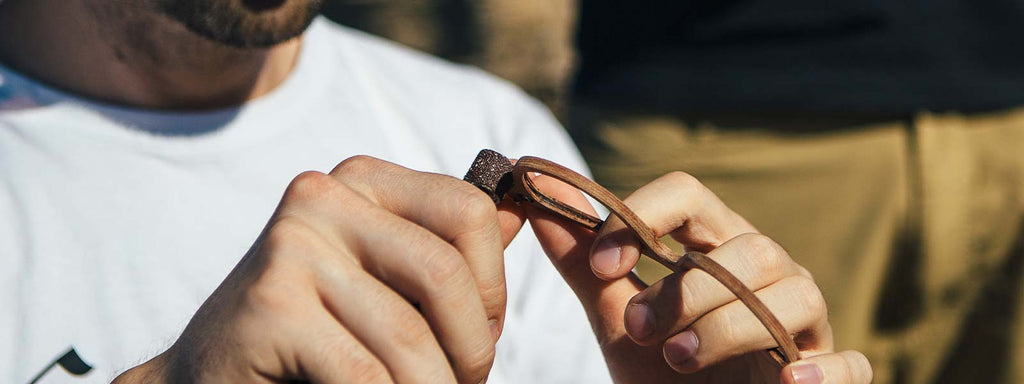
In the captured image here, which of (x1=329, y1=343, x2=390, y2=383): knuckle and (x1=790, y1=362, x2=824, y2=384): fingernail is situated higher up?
(x1=790, y1=362, x2=824, y2=384): fingernail

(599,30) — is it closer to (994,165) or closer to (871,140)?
(871,140)

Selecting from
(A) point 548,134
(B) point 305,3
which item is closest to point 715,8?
(A) point 548,134

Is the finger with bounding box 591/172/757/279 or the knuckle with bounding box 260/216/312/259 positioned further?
the finger with bounding box 591/172/757/279

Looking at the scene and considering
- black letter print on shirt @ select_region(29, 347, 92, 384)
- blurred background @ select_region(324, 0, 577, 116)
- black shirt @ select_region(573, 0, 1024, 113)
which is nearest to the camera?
black letter print on shirt @ select_region(29, 347, 92, 384)

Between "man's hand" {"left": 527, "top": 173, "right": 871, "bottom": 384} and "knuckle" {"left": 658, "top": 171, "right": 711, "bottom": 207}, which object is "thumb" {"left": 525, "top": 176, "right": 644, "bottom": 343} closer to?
"man's hand" {"left": 527, "top": 173, "right": 871, "bottom": 384}

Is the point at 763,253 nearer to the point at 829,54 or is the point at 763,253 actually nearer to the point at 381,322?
the point at 381,322

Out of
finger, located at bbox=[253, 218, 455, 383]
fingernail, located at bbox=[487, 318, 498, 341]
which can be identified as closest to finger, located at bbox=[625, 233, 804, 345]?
fingernail, located at bbox=[487, 318, 498, 341]

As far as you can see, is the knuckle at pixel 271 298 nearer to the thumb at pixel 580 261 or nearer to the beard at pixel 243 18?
the thumb at pixel 580 261
